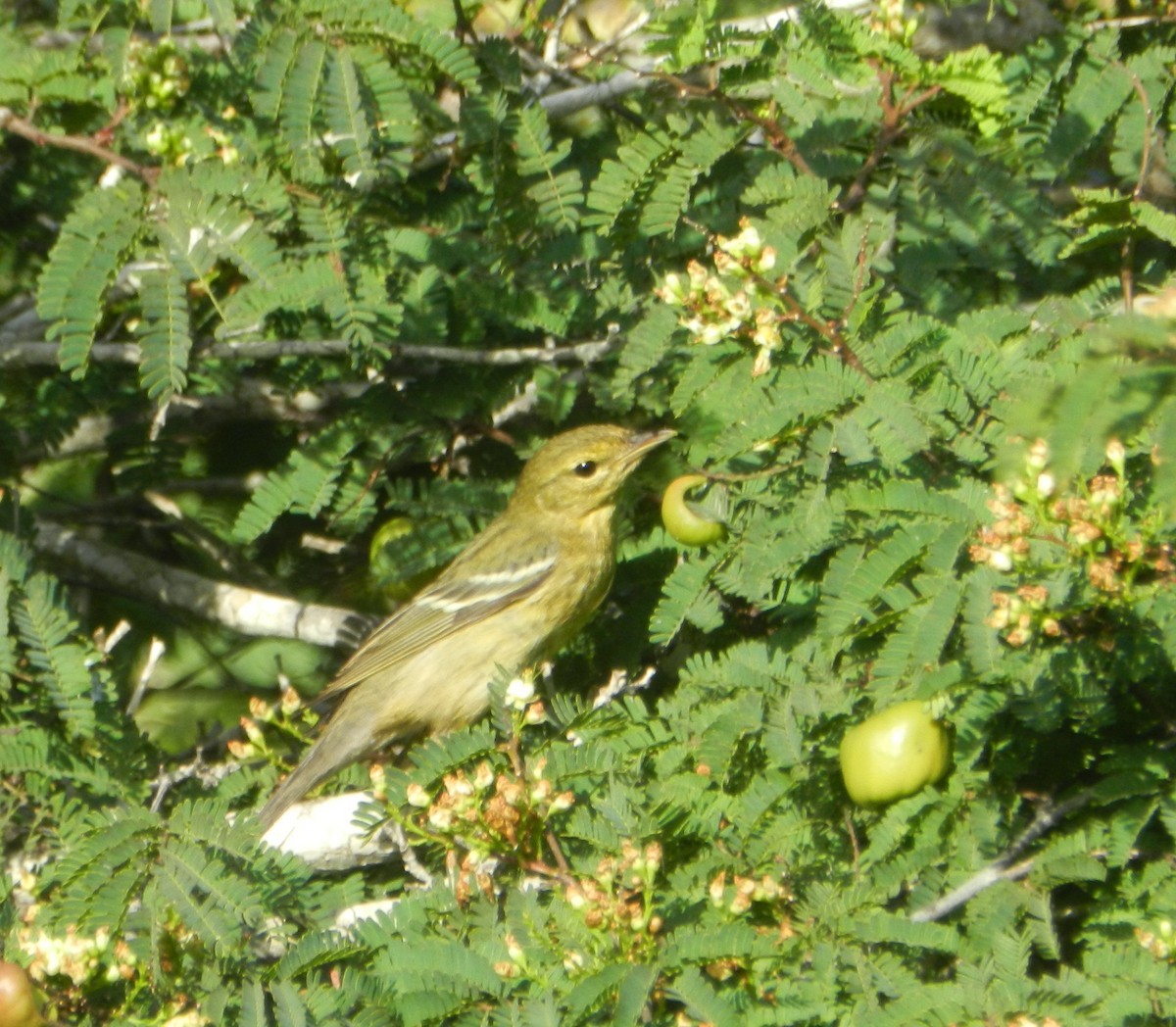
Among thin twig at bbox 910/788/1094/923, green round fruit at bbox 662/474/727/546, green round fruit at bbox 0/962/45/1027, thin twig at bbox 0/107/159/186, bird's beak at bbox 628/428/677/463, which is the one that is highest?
thin twig at bbox 0/107/159/186

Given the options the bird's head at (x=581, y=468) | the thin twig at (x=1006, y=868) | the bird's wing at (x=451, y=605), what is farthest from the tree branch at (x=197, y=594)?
the thin twig at (x=1006, y=868)

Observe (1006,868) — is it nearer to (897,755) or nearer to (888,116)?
(897,755)

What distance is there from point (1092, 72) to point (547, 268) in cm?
212

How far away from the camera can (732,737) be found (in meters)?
4.22

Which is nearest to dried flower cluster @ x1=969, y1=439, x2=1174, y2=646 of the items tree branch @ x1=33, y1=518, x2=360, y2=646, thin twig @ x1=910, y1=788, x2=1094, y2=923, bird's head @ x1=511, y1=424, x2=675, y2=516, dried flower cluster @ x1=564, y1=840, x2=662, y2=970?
thin twig @ x1=910, y1=788, x2=1094, y2=923

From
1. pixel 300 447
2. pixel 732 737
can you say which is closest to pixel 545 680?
pixel 300 447

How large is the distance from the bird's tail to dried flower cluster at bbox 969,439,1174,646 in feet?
8.27

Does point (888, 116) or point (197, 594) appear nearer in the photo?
point (888, 116)

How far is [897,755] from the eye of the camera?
381cm

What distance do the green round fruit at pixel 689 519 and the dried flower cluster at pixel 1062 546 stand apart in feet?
3.90

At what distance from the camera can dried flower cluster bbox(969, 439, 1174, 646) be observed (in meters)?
3.44

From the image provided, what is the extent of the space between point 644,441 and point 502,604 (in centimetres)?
109

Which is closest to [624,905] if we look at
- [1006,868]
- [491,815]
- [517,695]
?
[491,815]

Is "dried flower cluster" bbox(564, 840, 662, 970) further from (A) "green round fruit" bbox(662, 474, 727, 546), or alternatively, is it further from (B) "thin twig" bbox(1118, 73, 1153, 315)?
(B) "thin twig" bbox(1118, 73, 1153, 315)
